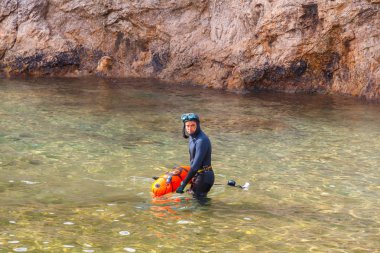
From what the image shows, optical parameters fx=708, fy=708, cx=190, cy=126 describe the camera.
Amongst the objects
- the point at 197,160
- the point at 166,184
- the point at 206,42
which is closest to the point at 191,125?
the point at 197,160

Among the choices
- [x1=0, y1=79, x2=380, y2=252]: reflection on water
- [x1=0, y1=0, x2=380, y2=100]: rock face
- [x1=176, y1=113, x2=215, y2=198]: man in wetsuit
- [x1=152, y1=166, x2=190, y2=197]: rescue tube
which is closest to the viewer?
[x1=0, y1=79, x2=380, y2=252]: reflection on water

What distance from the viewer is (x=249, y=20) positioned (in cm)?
2391

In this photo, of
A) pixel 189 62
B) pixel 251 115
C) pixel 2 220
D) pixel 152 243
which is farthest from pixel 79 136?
pixel 189 62

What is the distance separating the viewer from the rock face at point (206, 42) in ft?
73.5

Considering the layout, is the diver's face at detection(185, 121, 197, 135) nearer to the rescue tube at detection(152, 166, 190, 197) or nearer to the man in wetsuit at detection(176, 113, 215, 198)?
the man in wetsuit at detection(176, 113, 215, 198)

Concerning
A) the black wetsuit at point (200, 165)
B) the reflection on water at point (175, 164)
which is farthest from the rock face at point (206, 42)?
the black wetsuit at point (200, 165)

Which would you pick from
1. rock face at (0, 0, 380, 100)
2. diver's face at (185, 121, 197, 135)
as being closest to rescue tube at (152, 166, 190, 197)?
diver's face at (185, 121, 197, 135)

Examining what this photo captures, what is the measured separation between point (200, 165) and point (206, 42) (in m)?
13.8

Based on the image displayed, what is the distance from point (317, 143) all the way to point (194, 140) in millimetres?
5669

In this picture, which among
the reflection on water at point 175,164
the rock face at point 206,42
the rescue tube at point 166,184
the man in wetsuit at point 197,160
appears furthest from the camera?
the rock face at point 206,42

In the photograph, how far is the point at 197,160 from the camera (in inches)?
444

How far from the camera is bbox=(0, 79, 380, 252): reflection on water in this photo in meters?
9.39

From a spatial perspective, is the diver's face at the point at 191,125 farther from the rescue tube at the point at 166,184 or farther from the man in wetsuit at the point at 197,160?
the rescue tube at the point at 166,184

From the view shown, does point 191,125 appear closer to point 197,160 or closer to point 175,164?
point 197,160
